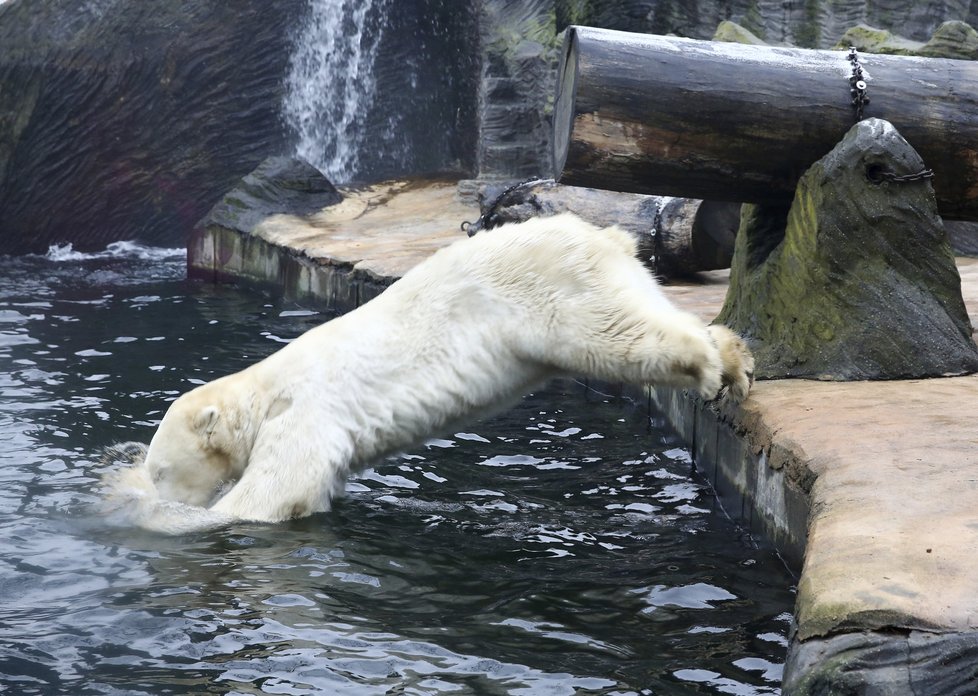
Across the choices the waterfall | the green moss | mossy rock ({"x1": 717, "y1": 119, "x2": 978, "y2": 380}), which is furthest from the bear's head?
the waterfall

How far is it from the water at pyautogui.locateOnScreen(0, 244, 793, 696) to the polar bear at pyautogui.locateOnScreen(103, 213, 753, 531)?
248 millimetres

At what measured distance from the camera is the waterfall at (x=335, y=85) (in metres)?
14.3

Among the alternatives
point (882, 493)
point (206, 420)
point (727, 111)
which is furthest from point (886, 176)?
point (206, 420)

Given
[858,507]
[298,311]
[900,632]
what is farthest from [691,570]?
[298,311]

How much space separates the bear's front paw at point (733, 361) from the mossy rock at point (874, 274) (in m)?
0.57

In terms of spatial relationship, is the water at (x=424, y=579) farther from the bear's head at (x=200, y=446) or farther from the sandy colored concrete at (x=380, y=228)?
the sandy colored concrete at (x=380, y=228)

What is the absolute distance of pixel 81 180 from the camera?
502 inches

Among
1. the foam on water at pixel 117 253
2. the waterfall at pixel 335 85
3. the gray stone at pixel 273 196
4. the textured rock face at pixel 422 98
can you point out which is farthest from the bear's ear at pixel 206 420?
the waterfall at pixel 335 85

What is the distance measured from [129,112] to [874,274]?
10720 mm

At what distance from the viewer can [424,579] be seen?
3541mm

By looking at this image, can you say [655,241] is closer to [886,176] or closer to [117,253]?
[886,176]

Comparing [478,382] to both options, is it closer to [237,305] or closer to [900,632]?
[900,632]

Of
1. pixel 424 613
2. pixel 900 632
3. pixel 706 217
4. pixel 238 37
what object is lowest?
pixel 424 613

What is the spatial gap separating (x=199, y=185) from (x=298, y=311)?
216 inches
